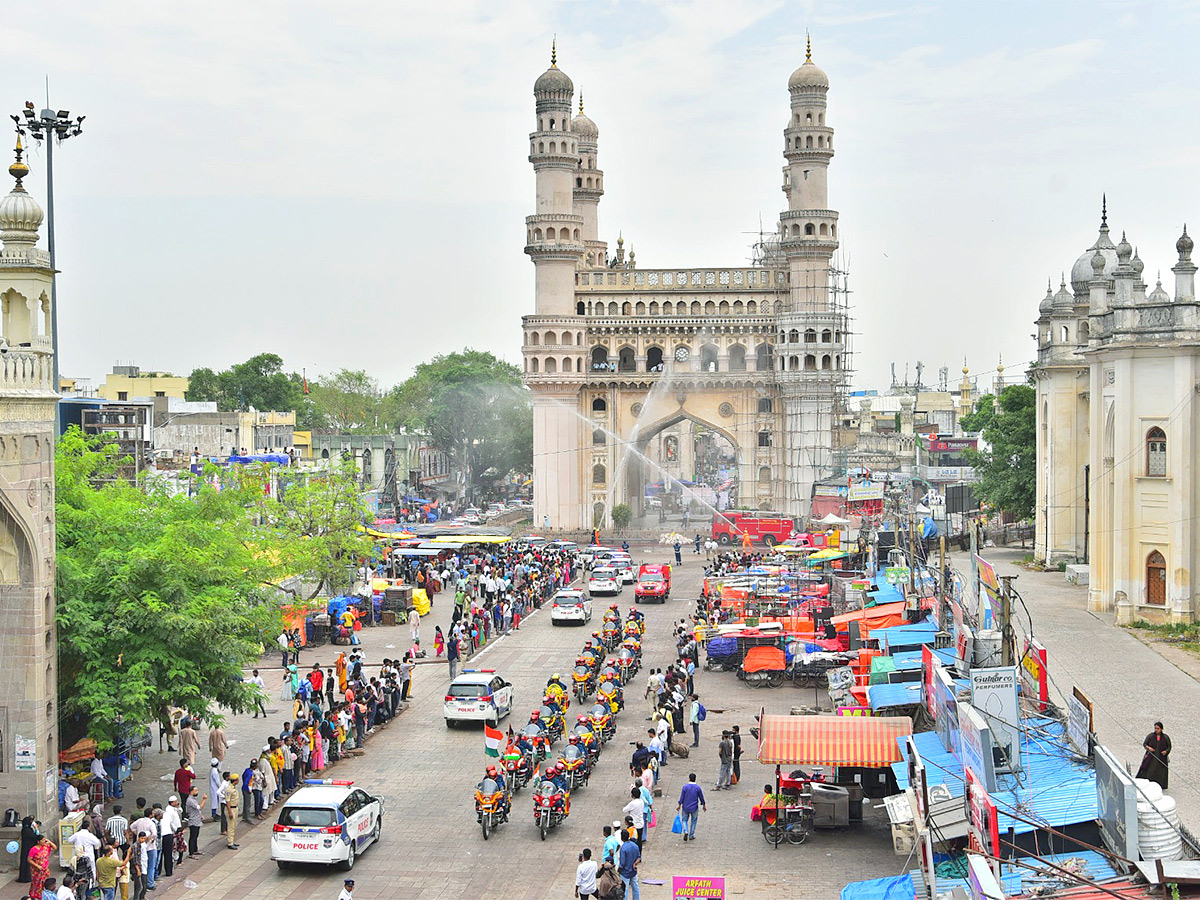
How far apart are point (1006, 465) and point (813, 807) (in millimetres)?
41914

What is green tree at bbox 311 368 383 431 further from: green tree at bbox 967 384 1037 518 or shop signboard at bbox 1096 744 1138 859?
shop signboard at bbox 1096 744 1138 859

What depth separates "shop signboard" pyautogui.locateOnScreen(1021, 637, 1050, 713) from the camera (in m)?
19.4

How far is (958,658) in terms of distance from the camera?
20.8 meters

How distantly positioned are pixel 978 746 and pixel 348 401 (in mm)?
104818

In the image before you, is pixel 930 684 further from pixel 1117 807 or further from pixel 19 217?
pixel 19 217

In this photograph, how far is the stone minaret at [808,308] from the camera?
7075cm

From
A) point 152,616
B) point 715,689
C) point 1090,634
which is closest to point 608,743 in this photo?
point 715,689

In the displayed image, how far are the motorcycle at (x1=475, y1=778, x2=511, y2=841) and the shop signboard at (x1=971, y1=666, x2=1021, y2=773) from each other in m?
6.83

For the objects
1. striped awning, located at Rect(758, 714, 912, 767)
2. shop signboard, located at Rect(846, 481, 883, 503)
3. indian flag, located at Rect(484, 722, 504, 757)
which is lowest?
indian flag, located at Rect(484, 722, 504, 757)

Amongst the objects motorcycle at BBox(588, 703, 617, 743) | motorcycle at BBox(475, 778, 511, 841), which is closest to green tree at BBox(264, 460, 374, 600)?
motorcycle at BBox(588, 703, 617, 743)

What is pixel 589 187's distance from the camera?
85625mm

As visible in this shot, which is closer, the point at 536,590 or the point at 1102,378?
the point at 1102,378

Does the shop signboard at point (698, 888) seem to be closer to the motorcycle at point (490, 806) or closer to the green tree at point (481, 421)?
the motorcycle at point (490, 806)

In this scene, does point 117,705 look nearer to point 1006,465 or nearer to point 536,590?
point 536,590
